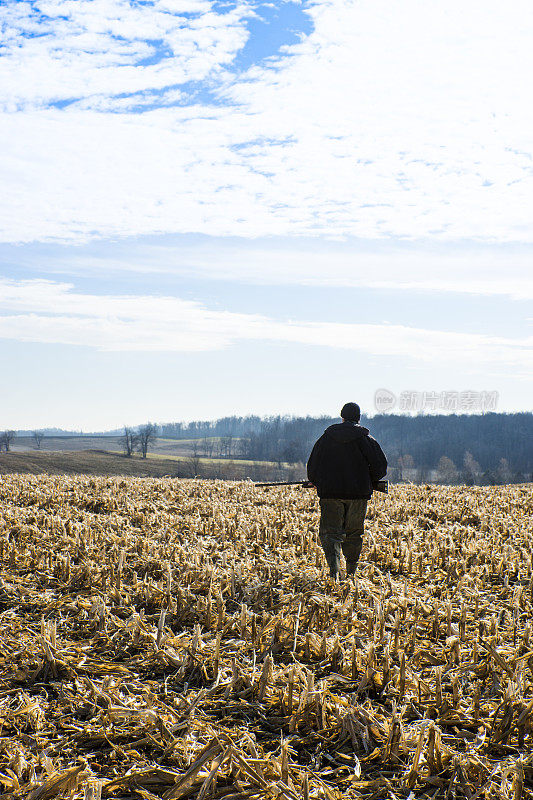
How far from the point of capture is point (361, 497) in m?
8.62

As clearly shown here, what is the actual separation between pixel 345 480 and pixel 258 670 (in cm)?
387

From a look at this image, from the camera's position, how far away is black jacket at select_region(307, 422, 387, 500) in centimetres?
862

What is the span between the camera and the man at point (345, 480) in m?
8.59

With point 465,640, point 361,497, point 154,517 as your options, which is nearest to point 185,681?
point 465,640

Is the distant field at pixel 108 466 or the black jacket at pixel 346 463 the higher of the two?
the black jacket at pixel 346 463

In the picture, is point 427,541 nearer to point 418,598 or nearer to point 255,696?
point 418,598

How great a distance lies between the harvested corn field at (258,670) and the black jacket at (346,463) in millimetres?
1057

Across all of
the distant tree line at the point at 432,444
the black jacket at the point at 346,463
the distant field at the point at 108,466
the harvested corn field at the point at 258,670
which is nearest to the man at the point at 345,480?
the black jacket at the point at 346,463

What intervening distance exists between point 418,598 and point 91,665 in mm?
3486

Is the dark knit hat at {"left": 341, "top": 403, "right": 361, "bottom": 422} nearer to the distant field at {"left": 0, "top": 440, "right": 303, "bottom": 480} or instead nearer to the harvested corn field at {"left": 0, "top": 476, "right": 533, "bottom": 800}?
the harvested corn field at {"left": 0, "top": 476, "right": 533, "bottom": 800}

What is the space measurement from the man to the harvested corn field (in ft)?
1.59

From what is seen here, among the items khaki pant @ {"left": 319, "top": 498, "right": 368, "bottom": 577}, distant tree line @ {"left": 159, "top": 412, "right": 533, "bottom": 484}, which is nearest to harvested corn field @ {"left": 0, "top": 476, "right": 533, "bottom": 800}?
khaki pant @ {"left": 319, "top": 498, "right": 368, "bottom": 577}

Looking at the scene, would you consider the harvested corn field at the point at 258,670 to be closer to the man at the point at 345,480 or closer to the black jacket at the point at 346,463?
the man at the point at 345,480

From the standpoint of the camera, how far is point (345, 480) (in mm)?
8609
